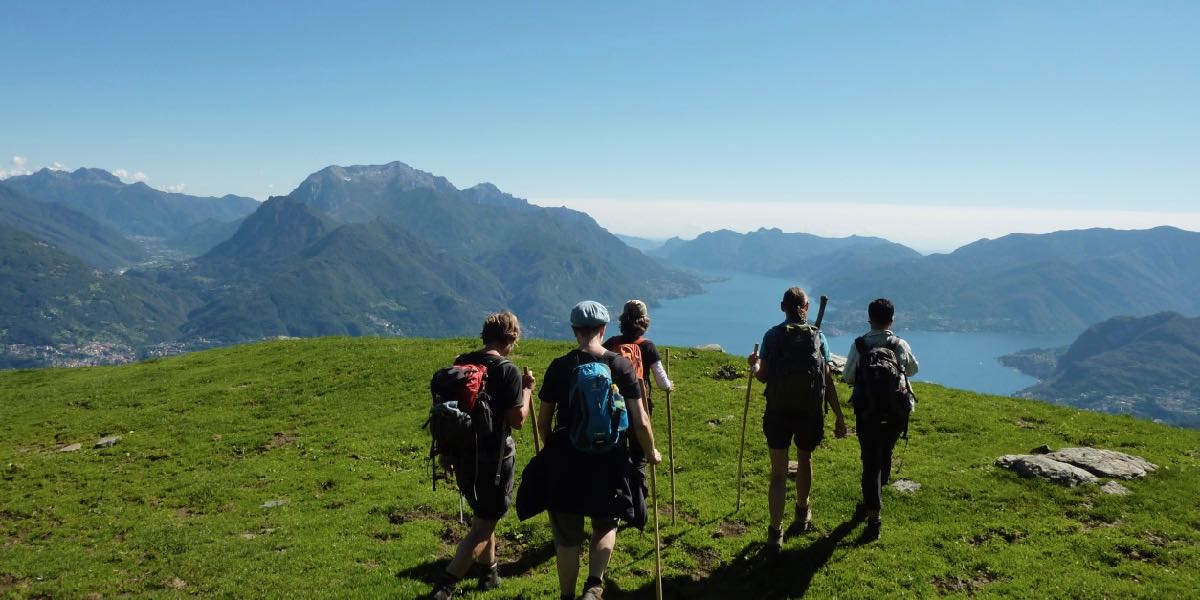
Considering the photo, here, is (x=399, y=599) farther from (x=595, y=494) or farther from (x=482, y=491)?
(x=595, y=494)

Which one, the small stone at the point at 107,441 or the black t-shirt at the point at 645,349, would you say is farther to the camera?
the small stone at the point at 107,441

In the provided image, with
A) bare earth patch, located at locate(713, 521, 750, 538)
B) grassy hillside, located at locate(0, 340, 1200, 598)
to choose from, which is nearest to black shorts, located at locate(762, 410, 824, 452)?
grassy hillside, located at locate(0, 340, 1200, 598)

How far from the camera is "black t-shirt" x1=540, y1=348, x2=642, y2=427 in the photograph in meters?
7.55

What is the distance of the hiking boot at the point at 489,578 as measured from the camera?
31.3 feet

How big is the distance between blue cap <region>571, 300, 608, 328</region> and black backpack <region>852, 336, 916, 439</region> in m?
4.78

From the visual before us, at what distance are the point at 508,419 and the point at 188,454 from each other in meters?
17.6

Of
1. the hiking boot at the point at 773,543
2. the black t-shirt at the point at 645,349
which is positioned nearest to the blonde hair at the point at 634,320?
the black t-shirt at the point at 645,349

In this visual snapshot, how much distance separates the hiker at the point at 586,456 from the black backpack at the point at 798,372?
328cm

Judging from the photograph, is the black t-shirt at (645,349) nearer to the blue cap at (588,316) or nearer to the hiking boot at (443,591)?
the blue cap at (588,316)

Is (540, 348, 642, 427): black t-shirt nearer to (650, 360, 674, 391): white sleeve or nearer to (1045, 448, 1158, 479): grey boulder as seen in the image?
(650, 360, 674, 391): white sleeve

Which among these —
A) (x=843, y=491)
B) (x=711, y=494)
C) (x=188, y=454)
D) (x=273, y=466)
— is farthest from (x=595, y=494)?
(x=188, y=454)

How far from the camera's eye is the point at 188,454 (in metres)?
19.6

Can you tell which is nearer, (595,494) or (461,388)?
(595,494)

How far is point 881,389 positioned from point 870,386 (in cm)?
17
